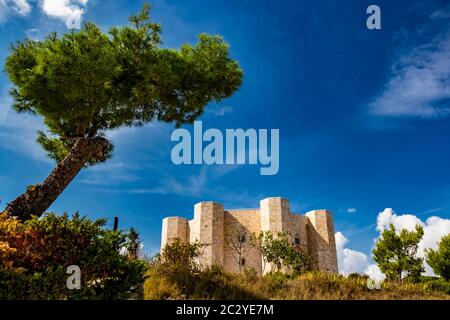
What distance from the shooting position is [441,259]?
2205 cm

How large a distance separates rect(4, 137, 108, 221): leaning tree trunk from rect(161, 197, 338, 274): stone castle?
19.6 m

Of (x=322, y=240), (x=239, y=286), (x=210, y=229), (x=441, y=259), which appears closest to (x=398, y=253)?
(x=441, y=259)

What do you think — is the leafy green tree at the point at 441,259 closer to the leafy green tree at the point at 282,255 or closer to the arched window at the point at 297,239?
the leafy green tree at the point at 282,255

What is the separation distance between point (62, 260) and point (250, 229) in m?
25.8

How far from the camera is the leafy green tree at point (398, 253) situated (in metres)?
23.2

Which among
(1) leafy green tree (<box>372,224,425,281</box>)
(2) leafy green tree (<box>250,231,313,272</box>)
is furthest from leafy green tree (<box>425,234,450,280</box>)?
(2) leafy green tree (<box>250,231,313,272</box>)

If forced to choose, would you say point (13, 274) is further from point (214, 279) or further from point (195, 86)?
point (195, 86)

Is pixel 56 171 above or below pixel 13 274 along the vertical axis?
above

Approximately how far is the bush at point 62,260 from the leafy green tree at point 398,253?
21257 mm

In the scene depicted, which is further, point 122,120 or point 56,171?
point 122,120
